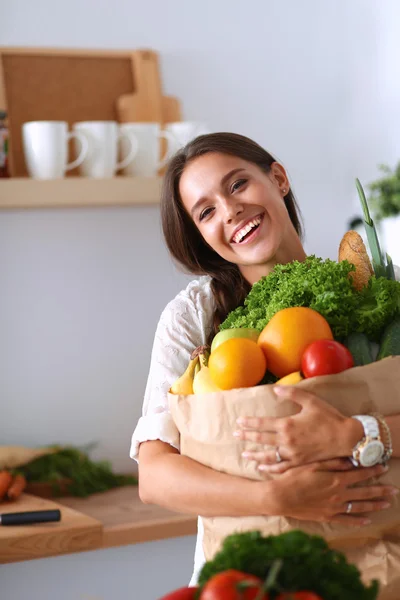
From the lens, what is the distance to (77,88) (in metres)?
2.36

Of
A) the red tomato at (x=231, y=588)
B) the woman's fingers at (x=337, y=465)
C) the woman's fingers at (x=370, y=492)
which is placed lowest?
the red tomato at (x=231, y=588)

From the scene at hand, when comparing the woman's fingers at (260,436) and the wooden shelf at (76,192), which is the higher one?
the wooden shelf at (76,192)

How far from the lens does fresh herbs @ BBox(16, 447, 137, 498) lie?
7.59ft

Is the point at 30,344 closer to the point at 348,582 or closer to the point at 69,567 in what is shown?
the point at 69,567

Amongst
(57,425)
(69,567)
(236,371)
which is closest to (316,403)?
(236,371)

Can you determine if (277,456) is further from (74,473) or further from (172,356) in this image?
(74,473)

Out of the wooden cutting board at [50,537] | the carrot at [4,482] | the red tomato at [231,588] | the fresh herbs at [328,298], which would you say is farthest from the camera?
the carrot at [4,482]

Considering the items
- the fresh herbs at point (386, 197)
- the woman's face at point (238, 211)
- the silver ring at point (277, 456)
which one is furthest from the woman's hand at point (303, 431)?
the fresh herbs at point (386, 197)

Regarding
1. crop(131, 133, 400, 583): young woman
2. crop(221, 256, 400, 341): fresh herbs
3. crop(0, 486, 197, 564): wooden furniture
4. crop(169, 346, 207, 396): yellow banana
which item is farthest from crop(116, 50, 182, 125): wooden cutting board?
crop(169, 346, 207, 396): yellow banana

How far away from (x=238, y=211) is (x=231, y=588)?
31.6 inches

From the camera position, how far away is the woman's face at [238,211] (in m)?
1.39

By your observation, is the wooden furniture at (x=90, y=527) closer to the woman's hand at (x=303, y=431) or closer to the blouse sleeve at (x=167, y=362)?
the blouse sleeve at (x=167, y=362)

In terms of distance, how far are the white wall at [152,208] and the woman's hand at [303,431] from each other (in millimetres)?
1450

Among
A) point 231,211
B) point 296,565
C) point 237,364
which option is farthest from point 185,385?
point 296,565
